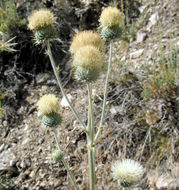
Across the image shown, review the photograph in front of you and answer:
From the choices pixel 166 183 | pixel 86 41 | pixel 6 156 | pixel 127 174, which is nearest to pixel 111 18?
pixel 86 41

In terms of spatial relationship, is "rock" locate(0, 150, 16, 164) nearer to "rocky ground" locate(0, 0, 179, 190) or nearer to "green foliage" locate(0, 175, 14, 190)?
"rocky ground" locate(0, 0, 179, 190)

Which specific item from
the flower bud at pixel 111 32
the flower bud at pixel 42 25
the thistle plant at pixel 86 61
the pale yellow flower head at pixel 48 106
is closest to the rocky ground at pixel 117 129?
the thistle plant at pixel 86 61

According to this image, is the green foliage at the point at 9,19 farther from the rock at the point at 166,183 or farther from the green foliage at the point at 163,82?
the rock at the point at 166,183

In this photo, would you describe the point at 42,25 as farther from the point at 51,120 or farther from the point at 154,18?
the point at 154,18

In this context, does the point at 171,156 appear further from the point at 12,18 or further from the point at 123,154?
the point at 12,18

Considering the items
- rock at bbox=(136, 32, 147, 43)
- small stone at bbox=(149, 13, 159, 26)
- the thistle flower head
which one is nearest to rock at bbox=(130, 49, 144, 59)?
rock at bbox=(136, 32, 147, 43)

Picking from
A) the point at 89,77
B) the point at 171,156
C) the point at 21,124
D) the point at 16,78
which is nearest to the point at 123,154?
the point at 171,156
